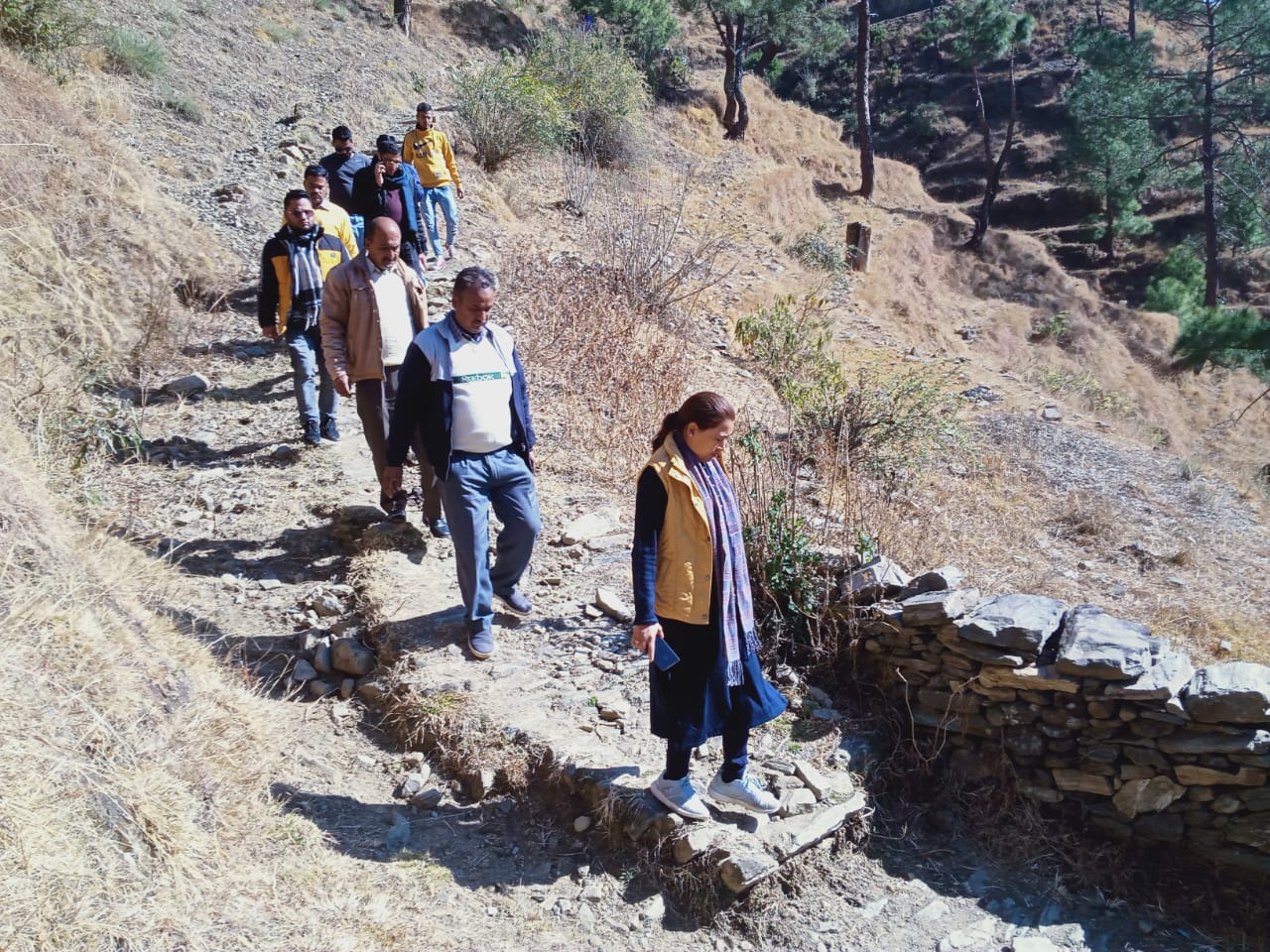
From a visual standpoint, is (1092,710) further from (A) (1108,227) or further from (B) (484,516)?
(A) (1108,227)

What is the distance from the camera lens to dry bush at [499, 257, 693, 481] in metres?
6.62

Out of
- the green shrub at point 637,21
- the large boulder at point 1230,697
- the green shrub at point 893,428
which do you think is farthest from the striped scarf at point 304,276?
the green shrub at point 637,21

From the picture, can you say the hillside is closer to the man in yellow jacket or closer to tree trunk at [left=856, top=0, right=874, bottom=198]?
the man in yellow jacket

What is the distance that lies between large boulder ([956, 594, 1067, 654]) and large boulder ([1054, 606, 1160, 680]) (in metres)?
0.08

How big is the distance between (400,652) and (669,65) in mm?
27290

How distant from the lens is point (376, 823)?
3.46m

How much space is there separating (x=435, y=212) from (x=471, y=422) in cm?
609

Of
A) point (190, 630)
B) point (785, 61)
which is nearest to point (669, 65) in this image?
point (785, 61)

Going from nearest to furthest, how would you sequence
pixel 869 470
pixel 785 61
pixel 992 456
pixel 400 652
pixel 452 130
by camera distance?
pixel 400 652 < pixel 869 470 < pixel 992 456 < pixel 452 130 < pixel 785 61

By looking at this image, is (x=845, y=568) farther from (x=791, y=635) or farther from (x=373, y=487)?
(x=373, y=487)

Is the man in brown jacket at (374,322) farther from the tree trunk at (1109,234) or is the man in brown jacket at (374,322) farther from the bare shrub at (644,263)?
the tree trunk at (1109,234)

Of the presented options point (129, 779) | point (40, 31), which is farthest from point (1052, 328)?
point (129, 779)

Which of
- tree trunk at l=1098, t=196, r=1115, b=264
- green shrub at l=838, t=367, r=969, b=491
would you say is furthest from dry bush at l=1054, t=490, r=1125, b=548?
tree trunk at l=1098, t=196, r=1115, b=264

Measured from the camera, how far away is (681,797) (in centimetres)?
321
